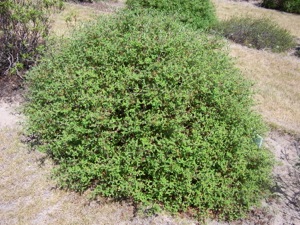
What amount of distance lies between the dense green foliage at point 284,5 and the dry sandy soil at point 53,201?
11157mm

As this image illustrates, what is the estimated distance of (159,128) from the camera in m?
3.10

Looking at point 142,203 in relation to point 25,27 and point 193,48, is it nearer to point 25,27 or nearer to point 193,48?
point 193,48

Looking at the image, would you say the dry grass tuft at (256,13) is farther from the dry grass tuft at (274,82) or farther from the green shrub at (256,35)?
the dry grass tuft at (274,82)

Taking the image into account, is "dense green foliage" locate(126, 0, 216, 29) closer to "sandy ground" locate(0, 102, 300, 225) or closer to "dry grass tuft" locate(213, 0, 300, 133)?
"dry grass tuft" locate(213, 0, 300, 133)

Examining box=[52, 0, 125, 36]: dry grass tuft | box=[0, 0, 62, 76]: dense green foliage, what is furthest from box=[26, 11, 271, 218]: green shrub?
box=[52, 0, 125, 36]: dry grass tuft

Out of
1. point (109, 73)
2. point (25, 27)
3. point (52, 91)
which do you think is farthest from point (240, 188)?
point (25, 27)

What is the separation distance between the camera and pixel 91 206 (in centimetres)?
339

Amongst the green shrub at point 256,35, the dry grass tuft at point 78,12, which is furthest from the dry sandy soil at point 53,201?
the green shrub at point 256,35

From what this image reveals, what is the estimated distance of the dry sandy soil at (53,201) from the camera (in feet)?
10.7

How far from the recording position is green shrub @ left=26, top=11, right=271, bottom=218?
10.2 feet

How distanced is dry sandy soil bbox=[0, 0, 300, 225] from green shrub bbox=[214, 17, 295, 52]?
490 centimetres

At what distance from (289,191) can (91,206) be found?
8.10 ft

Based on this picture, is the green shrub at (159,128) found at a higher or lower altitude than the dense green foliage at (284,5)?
higher

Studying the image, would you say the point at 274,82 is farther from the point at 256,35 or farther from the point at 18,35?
the point at 18,35
